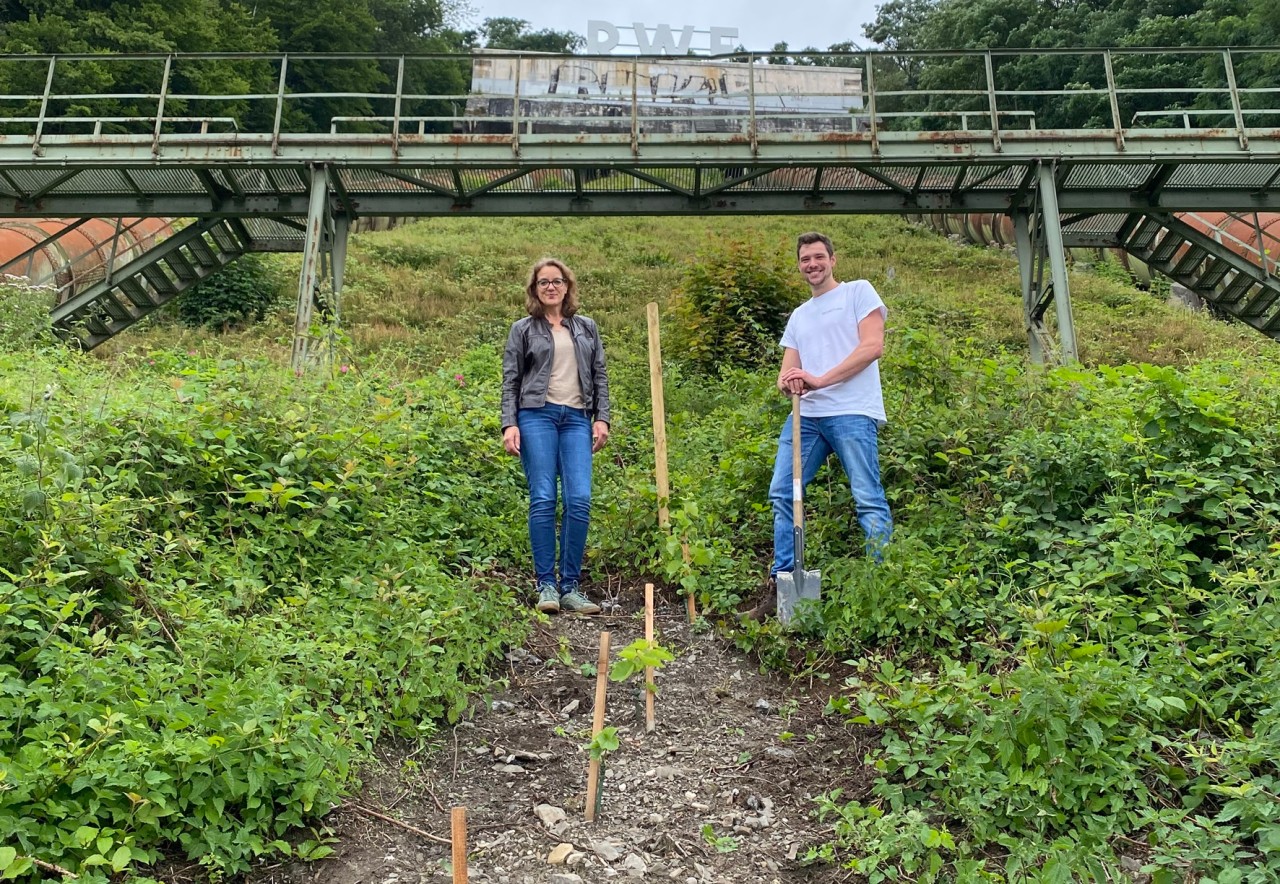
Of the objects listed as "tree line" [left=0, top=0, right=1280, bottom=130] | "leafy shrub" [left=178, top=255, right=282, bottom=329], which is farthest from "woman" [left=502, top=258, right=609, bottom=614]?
"tree line" [left=0, top=0, right=1280, bottom=130]

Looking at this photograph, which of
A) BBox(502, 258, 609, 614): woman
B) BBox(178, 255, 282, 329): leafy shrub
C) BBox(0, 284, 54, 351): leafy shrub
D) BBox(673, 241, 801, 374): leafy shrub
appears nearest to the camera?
BBox(502, 258, 609, 614): woman

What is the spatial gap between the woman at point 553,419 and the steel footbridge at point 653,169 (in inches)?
224

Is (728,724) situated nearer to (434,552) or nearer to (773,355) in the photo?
(434,552)

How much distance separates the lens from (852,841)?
10.7ft

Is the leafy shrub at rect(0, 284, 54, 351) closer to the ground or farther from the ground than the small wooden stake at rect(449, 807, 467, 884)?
farther from the ground

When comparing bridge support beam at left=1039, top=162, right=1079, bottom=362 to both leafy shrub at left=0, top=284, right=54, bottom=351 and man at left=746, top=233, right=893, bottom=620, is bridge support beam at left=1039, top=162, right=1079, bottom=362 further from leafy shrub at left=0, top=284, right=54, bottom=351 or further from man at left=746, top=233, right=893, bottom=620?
leafy shrub at left=0, top=284, right=54, bottom=351

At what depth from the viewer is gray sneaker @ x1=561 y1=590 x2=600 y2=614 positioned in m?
5.40

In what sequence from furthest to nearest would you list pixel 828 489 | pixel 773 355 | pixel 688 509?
pixel 773 355
pixel 828 489
pixel 688 509

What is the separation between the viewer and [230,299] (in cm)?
1836

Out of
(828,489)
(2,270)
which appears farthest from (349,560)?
(2,270)

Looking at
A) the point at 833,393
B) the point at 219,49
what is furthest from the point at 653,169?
the point at 219,49

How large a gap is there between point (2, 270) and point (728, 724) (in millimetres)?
14798

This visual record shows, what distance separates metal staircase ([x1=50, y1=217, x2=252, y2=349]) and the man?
10754 millimetres

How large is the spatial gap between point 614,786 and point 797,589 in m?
1.62
